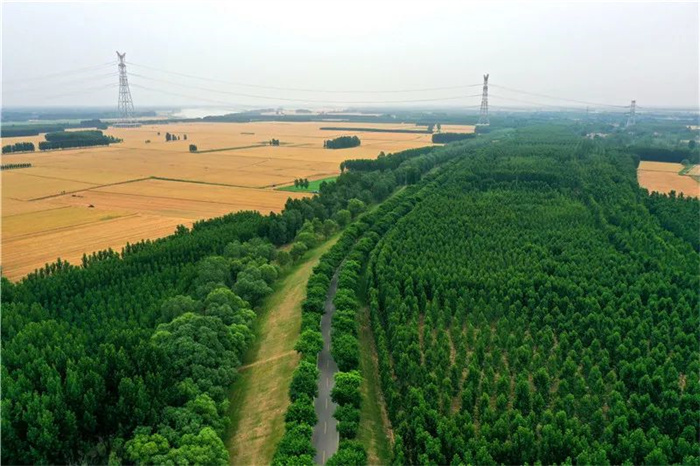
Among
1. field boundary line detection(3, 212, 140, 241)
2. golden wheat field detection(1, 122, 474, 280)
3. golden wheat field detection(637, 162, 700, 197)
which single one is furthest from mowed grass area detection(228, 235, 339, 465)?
golden wheat field detection(637, 162, 700, 197)

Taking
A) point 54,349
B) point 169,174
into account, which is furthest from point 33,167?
point 54,349

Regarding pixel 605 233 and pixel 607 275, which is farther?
pixel 605 233

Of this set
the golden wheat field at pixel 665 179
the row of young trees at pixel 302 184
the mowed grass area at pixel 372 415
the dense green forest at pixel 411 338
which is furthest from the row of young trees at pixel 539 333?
the row of young trees at pixel 302 184

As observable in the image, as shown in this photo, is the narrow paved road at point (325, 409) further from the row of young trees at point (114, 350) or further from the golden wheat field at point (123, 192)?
the golden wheat field at point (123, 192)

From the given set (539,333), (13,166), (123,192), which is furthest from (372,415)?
(13,166)

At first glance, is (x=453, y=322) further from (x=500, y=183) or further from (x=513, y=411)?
(x=500, y=183)

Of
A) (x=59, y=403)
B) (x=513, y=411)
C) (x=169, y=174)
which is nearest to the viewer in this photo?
(x=59, y=403)
